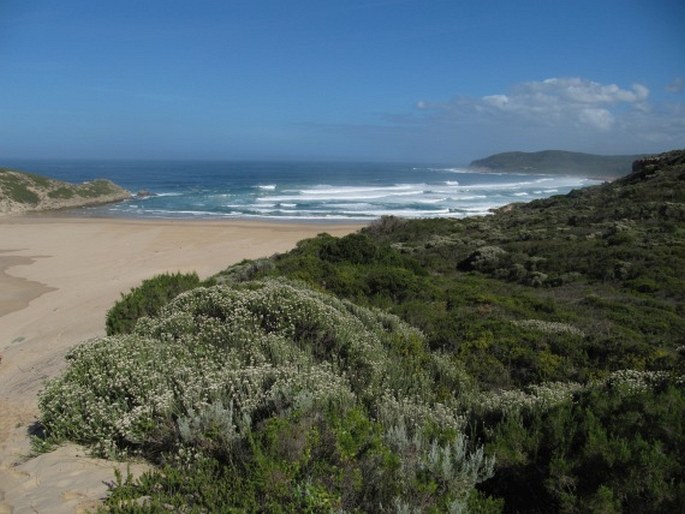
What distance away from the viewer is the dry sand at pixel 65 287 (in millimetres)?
3682

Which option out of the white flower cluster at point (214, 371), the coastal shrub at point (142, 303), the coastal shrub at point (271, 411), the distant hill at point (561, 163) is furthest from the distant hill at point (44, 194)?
the distant hill at point (561, 163)

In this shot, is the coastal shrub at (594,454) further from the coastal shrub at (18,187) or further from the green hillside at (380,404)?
the coastal shrub at (18,187)

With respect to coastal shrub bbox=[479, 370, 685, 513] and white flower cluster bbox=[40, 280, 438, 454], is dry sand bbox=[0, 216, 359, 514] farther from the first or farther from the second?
coastal shrub bbox=[479, 370, 685, 513]

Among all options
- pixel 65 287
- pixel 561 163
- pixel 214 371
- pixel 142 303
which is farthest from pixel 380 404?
pixel 561 163

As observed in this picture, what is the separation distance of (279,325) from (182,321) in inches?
43.1

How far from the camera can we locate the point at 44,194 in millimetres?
49281

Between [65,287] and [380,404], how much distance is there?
1744 centimetres

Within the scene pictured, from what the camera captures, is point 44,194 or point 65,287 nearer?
point 65,287

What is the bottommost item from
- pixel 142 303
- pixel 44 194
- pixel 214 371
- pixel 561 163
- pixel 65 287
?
pixel 65 287

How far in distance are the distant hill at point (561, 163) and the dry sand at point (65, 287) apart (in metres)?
102

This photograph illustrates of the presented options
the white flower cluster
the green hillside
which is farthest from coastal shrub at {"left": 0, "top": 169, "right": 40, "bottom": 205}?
the white flower cluster

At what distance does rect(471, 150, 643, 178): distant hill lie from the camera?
121556 millimetres

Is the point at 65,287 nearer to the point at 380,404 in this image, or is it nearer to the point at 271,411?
the point at 271,411

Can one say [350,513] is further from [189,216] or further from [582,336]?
[189,216]
